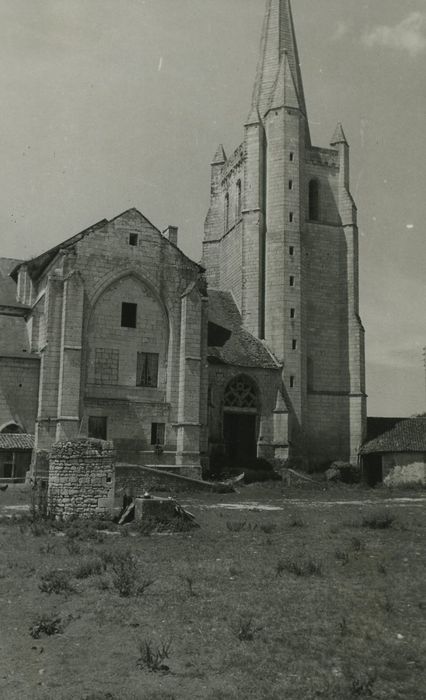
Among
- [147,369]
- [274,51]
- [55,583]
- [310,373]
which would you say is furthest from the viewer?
[274,51]

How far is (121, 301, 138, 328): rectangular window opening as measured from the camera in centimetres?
3219

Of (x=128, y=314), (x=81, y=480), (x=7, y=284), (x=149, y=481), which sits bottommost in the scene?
(x=149, y=481)

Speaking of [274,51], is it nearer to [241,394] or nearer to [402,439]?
[241,394]

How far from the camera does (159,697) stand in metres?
6.46

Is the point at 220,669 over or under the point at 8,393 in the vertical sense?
under

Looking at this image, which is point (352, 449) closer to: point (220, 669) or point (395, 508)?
point (395, 508)

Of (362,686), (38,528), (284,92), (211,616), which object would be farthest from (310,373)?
(362,686)

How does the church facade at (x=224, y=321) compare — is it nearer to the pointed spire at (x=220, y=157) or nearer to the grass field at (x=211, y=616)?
the pointed spire at (x=220, y=157)

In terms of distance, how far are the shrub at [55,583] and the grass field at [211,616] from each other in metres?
0.03

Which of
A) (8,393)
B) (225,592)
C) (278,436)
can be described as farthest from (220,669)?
(278,436)

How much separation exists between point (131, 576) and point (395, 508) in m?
13.3

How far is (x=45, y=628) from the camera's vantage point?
837 cm

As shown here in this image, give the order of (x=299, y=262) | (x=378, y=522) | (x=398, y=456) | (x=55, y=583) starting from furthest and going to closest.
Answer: (x=299, y=262) < (x=398, y=456) < (x=378, y=522) < (x=55, y=583)

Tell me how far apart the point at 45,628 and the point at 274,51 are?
42191 mm
